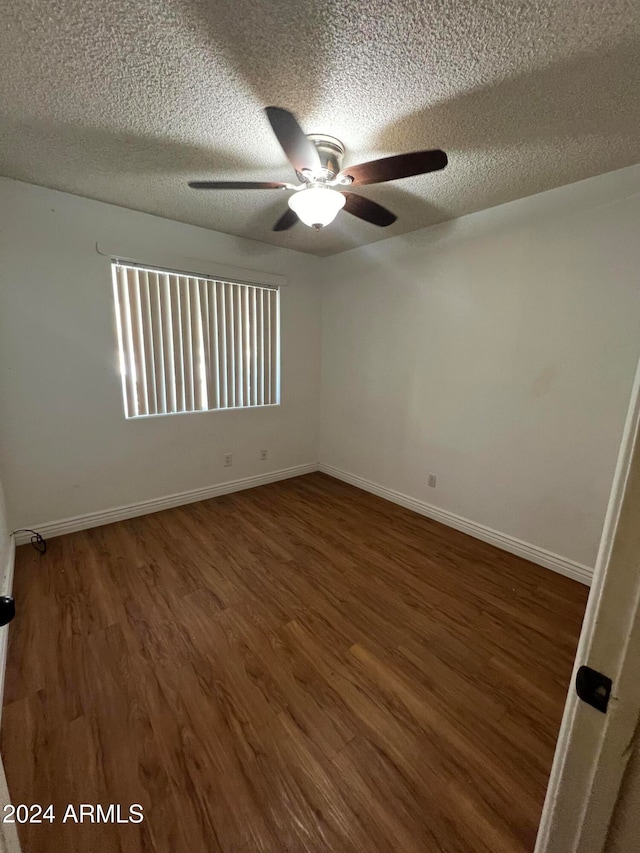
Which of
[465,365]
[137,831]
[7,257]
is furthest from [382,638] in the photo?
[7,257]

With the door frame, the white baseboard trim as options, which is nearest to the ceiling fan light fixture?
the door frame

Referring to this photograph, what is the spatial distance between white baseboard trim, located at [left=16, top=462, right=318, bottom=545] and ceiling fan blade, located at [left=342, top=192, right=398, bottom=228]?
2528 mm

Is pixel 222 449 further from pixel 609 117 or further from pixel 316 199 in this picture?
pixel 609 117

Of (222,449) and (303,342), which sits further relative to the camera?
(303,342)

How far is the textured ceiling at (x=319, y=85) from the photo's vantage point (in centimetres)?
104

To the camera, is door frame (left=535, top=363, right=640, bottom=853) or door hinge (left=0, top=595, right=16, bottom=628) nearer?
door frame (left=535, top=363, right=640, bottom=853)

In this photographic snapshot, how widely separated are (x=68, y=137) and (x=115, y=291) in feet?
3.32

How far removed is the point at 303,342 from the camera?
142 inches

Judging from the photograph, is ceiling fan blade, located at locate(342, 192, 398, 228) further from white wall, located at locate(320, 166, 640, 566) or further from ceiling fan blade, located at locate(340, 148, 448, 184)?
white wall, located at locate(320, 166, 640, 566)

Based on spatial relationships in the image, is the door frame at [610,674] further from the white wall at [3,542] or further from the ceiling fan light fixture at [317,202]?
the white wall at [3,542]

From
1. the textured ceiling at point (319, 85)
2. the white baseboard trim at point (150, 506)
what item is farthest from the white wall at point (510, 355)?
the white baseboard trim at point (150, 506)

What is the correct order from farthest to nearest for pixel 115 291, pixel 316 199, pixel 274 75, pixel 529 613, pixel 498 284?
pixel 115 291 < pixel 498 284 < pixel 529 613 < pixel 316 199 < pixel 274 75

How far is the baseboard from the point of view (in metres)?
2.18

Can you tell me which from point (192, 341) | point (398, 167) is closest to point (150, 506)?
point (192, 341)
